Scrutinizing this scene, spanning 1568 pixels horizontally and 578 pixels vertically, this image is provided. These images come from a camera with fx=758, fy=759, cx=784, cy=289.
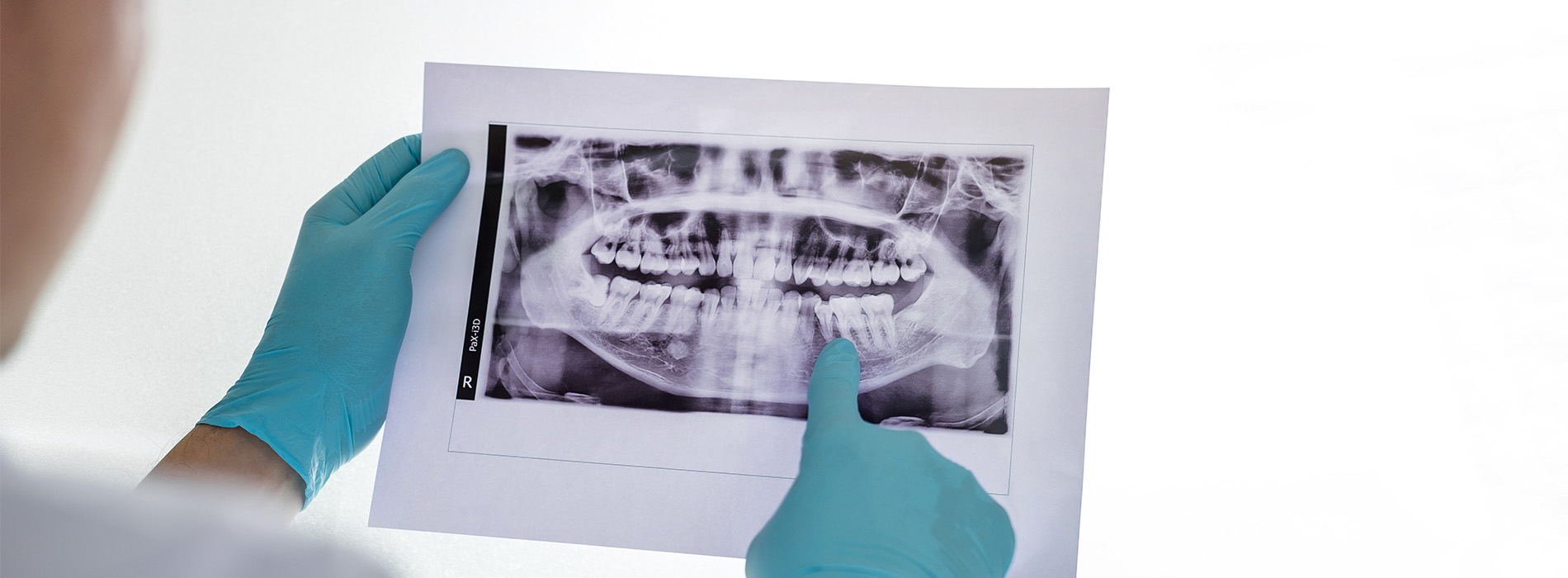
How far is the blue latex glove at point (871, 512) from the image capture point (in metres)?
0.60

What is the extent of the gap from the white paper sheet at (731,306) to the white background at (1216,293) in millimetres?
38

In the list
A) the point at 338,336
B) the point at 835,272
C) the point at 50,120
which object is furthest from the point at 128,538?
the point at 50,120

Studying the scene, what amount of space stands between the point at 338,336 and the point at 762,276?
421 millimetres

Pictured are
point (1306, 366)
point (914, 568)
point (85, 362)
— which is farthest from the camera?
point (85, 362)

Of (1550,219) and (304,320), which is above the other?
(1550,219)

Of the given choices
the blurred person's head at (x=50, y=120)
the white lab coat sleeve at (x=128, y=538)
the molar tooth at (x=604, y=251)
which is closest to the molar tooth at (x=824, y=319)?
the molar tooth at (x=604, y=251)

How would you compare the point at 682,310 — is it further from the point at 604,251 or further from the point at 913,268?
the point at 913,268

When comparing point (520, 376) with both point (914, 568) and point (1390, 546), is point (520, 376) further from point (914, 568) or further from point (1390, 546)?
point (1390, 546)

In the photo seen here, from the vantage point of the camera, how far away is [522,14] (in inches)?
31.7

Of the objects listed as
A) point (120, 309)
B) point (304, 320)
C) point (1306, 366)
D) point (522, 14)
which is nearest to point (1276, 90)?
point (1306, 366)

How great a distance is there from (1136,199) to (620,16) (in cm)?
55

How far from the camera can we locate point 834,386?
0.68 metres

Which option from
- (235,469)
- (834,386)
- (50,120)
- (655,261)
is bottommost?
(235,469)

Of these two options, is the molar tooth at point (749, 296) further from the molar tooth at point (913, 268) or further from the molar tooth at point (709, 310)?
the molar tooth at point (913, 268)
